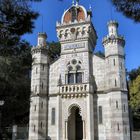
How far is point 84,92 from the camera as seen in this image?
28375 millimetres

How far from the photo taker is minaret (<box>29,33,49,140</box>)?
28.6 metres

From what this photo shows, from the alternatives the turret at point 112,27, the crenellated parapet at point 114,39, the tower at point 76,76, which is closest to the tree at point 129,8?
the tower at point 76,76

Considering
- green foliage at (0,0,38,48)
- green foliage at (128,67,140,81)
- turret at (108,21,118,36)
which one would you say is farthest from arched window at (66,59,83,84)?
green foliage at (0,0,38,48)

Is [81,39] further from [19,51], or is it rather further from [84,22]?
[19,51]

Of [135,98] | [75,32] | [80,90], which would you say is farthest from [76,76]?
[135,98]

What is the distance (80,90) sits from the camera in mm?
28672

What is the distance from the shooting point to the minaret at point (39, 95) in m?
28.6

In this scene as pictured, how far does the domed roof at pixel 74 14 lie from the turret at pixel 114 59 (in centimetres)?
371

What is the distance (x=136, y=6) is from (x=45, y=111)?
21558 millimetres

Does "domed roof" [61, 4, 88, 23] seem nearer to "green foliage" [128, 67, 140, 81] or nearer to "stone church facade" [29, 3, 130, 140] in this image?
"stone church facade" [29, 3, 130, 140]

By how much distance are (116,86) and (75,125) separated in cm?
635

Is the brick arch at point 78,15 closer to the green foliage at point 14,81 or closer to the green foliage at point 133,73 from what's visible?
the green foliage at point 133,73

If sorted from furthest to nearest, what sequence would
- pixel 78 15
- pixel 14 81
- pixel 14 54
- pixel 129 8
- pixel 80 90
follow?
pixel 78 15
pixel 80 90
pixel 14 81
pixel 14 54
pixel 129 8

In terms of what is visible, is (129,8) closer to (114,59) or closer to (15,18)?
(15,18)
